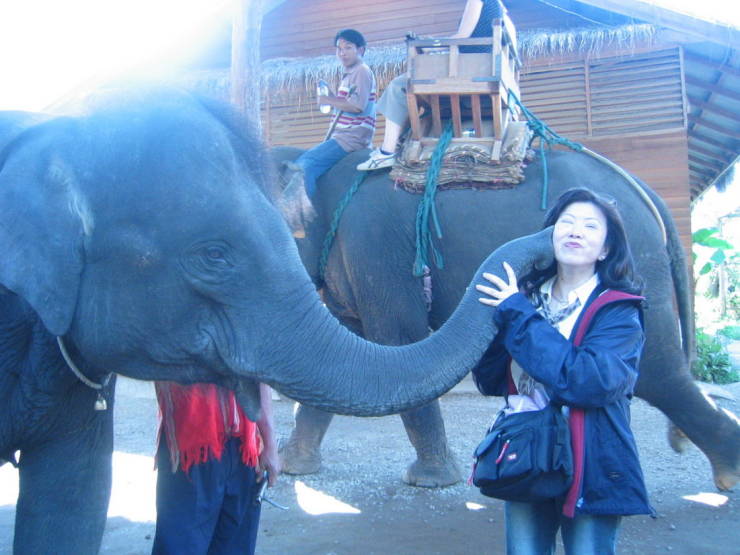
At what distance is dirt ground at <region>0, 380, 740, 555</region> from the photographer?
3.67m

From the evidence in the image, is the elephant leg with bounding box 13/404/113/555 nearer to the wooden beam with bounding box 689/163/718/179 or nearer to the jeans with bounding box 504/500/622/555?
the jeans with bounding box 504/500/622/555

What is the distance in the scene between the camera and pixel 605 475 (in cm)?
215

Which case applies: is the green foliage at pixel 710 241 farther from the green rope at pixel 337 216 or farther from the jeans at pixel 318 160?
the green rope at pixel 337 216

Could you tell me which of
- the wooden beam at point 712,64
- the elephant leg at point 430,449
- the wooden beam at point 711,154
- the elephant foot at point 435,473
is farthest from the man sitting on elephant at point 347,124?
the wooden beam at point 711,154

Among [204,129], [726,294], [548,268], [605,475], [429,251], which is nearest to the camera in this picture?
[204,129]

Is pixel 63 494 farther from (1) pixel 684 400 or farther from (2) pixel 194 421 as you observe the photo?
(1) pixel 684 400

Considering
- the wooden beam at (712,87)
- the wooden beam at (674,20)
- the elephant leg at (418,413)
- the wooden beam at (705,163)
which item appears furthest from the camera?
the wooden beam at (705,163)

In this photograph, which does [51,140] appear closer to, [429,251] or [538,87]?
[429,251]

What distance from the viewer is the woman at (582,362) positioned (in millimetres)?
2100

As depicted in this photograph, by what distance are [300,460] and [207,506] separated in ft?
7.89

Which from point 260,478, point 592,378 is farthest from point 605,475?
point 260,478

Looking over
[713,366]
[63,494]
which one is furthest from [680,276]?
[713,366]

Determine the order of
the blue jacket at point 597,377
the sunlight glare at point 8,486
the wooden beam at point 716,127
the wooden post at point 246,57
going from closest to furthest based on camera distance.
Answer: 1. the blue jacket at point 597,377
2. the sunlight glare at point 8,486
3. the wooden post at point 246,57
4. the wooden beam at point 716,127

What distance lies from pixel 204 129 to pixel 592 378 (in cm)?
127
